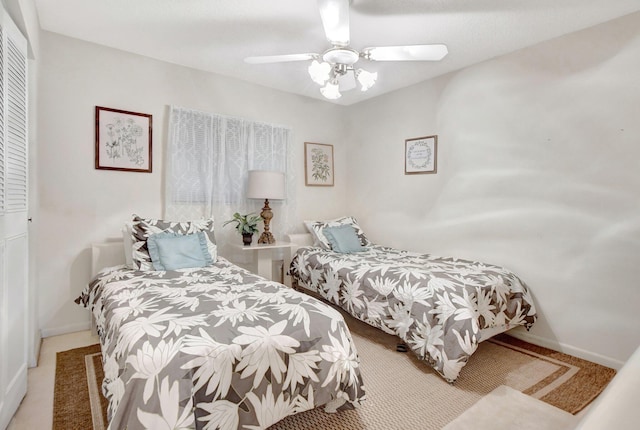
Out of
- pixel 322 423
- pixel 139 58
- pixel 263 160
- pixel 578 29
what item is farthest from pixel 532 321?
pixel 139 58

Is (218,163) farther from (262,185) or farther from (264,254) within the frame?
(264,254)

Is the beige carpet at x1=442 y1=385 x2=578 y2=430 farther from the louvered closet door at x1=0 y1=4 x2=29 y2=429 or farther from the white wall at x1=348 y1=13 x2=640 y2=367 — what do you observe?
the louvered closet door at x1=0 y1=4 x2=29 y2=429

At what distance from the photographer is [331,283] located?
A: 303cm

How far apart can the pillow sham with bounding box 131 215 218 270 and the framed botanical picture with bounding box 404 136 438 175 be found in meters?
2.26

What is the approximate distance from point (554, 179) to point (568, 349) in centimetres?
132

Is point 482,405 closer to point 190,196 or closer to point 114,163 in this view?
point 190,196

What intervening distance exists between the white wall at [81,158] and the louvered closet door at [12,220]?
2.91 ft

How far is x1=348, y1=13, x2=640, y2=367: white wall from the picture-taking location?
7.53 ft

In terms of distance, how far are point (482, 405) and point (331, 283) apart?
1503 millimetres

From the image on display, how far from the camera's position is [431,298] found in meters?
2.21

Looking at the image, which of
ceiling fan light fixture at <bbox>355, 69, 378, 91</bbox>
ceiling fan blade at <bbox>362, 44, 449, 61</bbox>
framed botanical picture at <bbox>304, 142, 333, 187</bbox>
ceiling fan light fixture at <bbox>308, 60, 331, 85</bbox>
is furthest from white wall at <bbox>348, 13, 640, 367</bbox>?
ceiling fan light fixture at <bbox>308, 60, 331, 85</bbox>

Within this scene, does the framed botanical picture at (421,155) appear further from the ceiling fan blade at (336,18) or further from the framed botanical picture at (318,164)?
the ceiling fan blade at (336,18)

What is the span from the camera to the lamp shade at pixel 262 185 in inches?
134

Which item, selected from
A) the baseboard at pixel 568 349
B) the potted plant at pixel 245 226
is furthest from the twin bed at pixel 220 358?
the baseboard at pixel 568 349
